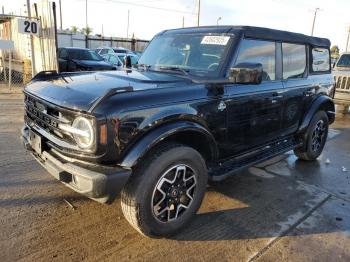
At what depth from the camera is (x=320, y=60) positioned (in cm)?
538

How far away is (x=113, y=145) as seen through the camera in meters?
2.59

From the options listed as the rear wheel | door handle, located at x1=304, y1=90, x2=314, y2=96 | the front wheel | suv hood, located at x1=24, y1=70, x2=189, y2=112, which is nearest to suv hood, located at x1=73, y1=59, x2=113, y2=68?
the rear wheel

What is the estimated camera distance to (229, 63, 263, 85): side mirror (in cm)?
330

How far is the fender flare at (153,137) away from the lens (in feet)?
8.70

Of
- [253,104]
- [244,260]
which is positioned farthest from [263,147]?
[244,260]

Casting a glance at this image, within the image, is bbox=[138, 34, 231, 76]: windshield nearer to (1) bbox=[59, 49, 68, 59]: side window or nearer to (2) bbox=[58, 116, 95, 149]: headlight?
(2) bbox=[58, 116, 95, 149]: headlight

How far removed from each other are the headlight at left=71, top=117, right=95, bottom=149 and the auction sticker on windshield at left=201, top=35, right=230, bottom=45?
1.88 m

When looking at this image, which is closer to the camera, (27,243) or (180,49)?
(27,243)

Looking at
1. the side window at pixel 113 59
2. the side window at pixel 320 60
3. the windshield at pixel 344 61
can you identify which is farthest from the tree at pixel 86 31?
the side window at pixel 320 60

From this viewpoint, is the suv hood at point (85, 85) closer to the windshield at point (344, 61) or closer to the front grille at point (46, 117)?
the front grille at point (46, 117)

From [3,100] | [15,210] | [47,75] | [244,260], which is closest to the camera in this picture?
[244,260]

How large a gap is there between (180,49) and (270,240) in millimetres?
2393

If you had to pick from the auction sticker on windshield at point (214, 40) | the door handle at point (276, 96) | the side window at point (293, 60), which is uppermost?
the auction sticker on windshield at point (214, 40)

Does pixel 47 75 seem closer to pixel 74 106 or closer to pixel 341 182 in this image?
pixel 74 106
